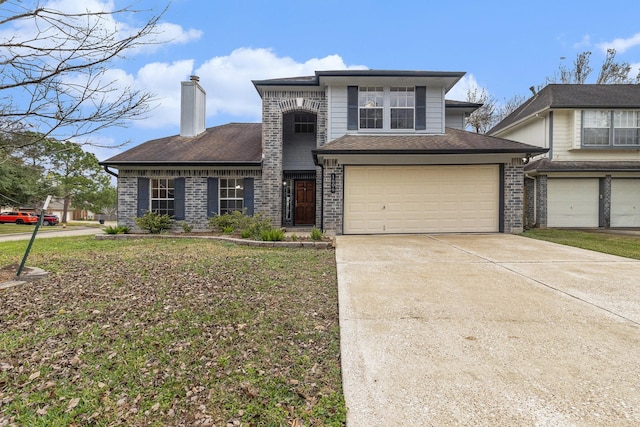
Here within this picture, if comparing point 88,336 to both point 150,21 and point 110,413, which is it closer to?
point 110,413

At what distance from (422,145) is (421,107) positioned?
87.4 inches

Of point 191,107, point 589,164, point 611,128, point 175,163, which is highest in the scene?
point 191,107

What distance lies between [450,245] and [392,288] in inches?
170

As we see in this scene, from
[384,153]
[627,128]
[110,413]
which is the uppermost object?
[627,128]

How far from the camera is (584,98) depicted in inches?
546

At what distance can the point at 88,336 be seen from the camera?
3.06m

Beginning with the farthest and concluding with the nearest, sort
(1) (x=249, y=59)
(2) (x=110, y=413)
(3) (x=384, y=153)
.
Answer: (1) (x=249, y=59) < (3) (x=384, y=153) < (2) (x=110, y=413)

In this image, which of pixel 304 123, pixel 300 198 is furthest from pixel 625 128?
pixel 300 198

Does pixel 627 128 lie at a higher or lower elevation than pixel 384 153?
higher

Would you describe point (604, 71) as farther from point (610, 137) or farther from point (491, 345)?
point (491, 345)

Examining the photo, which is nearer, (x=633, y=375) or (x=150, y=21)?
(x=633, y=375)

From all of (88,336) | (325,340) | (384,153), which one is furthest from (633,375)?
(384,153)

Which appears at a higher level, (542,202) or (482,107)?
(482,107)

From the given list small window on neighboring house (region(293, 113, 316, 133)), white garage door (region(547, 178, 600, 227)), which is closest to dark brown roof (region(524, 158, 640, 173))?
white garage door (region(547, 178, 600, 227))
